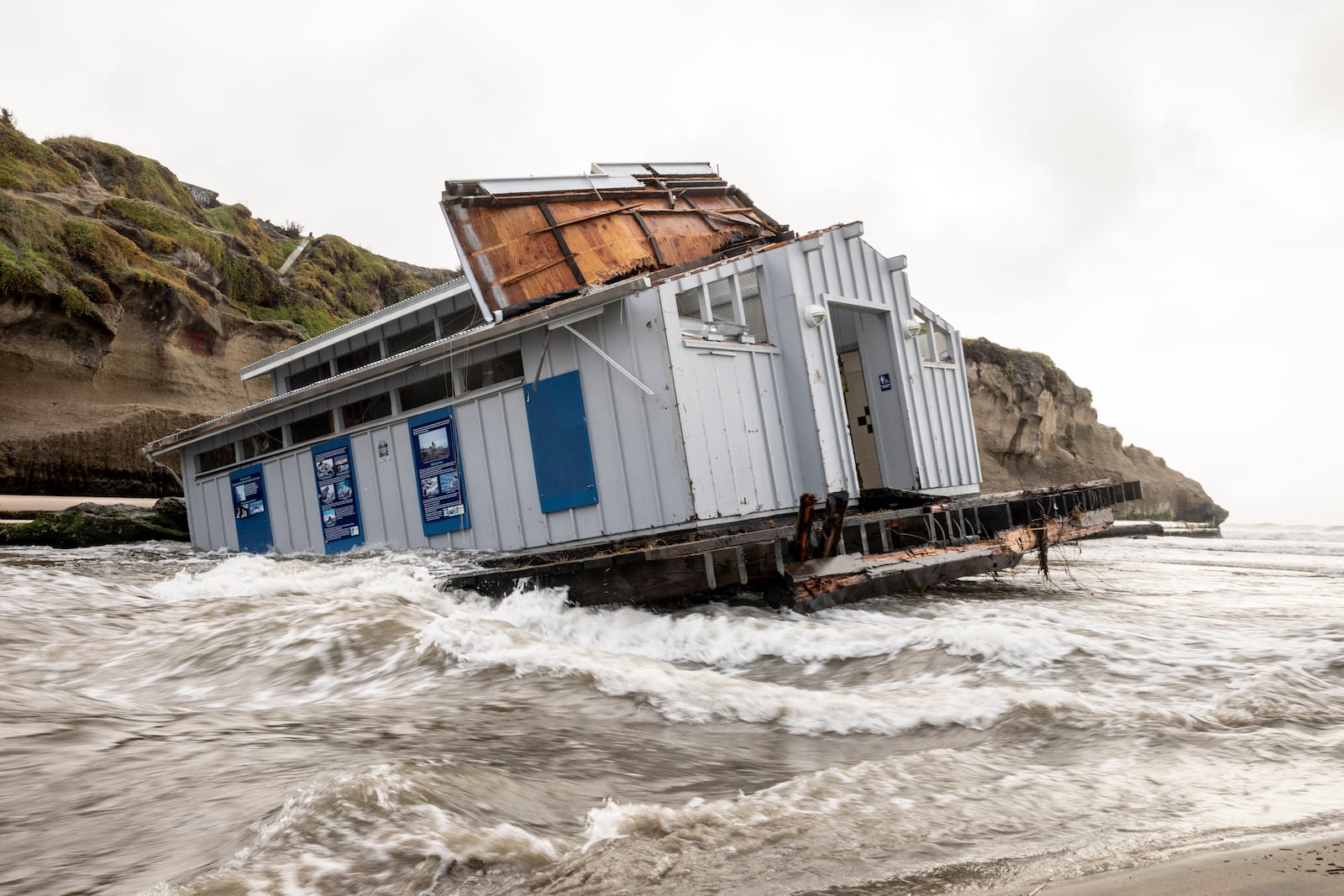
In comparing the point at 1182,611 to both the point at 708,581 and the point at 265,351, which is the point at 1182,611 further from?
the point at 265,351

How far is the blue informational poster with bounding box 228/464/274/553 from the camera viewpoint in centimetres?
1723

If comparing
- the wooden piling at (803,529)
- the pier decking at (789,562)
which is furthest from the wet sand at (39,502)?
the wooden piling at (803,529)

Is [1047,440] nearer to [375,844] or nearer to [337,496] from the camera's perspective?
[337,496]

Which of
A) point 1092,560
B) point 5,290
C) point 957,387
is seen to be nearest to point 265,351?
point 5,290

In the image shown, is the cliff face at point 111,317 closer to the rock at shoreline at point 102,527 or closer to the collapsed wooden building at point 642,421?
the rock at shoreline at point 102,527

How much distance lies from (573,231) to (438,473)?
4.53 meters

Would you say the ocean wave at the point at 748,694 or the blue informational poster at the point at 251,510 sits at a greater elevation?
the blue informational poster at the point at 251,510

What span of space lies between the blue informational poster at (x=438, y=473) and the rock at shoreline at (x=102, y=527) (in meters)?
9.14

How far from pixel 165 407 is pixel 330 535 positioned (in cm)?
1355

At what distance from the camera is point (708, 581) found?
9492 millimetres

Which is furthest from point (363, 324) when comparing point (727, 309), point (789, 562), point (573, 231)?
point (789, 562)

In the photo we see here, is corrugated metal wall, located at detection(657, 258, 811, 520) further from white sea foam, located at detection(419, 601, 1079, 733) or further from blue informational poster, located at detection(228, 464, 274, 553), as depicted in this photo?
blue informational poster, located at detection(228, 464, 274, 553)

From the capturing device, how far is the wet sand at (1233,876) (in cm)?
257

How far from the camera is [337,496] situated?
1553cm
